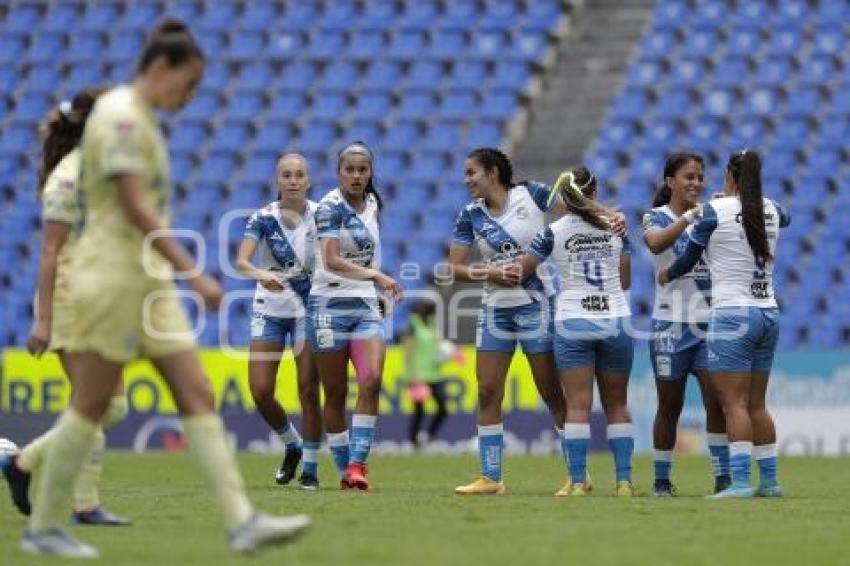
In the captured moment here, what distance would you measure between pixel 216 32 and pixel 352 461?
19763 millimetres

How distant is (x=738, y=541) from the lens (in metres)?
9.33

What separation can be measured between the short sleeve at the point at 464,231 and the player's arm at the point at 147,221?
5649 millimetres

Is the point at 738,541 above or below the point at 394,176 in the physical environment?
below

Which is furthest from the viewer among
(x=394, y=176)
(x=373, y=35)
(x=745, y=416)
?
(x=373, y=35)

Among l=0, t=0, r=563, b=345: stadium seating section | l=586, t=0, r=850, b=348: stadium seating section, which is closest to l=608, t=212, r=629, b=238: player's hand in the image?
l=586, t=0, r=850, b=348: stadium seating section

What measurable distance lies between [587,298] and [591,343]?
32 centimetres

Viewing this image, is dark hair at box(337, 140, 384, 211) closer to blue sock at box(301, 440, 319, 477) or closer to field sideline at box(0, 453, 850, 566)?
blue sock at box(301, 440, 319, 477)

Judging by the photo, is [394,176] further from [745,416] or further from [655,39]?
[745,416]

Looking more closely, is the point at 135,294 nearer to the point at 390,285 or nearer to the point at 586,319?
the point at 390,285

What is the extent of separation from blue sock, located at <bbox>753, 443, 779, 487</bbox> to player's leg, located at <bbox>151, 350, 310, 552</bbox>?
17.7ft

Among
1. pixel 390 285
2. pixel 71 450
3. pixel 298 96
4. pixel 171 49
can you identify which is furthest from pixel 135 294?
pixel 298 96

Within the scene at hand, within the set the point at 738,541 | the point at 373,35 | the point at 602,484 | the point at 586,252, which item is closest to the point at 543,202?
the point at 586,252

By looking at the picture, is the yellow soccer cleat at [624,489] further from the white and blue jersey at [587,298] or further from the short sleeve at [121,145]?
the short sleeve at [121,145]

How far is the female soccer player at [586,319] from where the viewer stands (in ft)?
42.6
